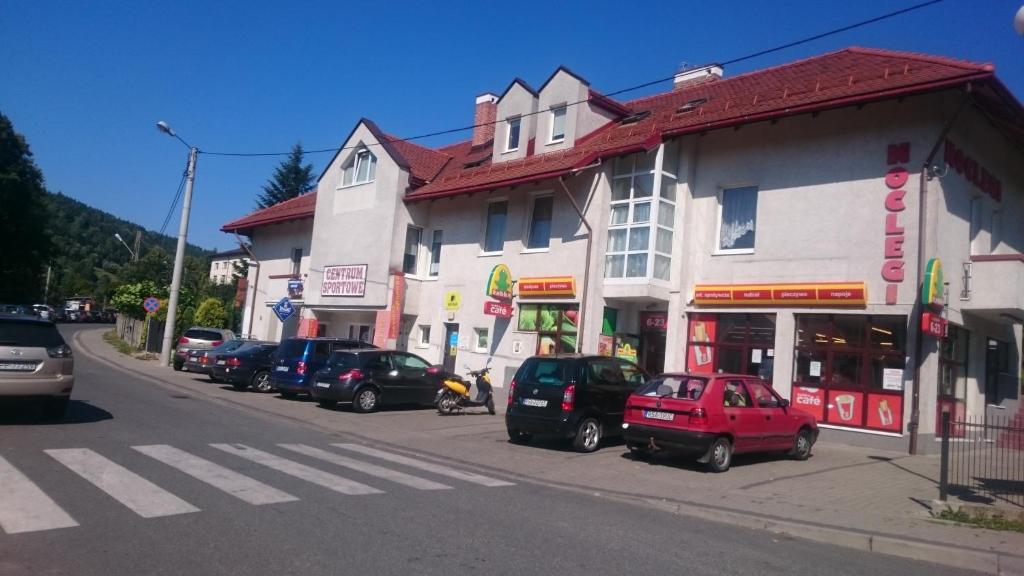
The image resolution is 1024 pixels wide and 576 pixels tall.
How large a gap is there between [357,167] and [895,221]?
18447 millimetres

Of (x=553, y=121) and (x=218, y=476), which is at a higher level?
(x=553, y=121)

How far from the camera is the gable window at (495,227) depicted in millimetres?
23391

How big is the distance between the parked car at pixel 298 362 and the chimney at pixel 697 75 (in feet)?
47.6

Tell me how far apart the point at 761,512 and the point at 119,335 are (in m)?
49.4

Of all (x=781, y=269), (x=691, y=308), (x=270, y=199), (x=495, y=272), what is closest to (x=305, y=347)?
(x=495, y=272)

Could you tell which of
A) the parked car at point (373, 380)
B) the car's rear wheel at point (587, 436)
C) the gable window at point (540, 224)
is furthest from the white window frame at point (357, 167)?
the car's rear wheel at point (587, 436)

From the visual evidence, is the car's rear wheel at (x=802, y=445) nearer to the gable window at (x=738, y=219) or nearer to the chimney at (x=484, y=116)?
the gable window at (x=738, y=219)

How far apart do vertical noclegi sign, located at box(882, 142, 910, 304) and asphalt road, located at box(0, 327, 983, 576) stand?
358 inches

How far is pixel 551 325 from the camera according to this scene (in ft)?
69.1

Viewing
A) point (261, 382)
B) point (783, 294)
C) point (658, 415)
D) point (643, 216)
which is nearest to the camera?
point (658, 415)

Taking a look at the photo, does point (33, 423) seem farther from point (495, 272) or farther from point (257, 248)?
point (257, 248)

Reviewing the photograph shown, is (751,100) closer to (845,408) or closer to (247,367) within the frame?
(845,408)

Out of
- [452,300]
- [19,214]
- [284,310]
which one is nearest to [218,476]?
[452,300]

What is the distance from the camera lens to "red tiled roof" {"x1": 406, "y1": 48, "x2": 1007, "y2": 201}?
594 inches
